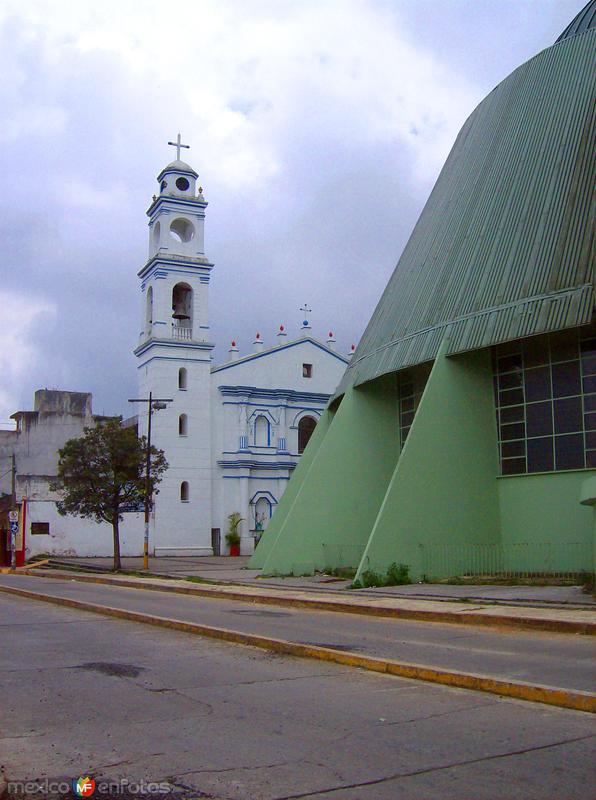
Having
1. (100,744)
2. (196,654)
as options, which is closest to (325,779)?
(100,744)

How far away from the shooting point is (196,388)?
175 ft

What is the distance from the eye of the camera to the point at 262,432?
55.9m

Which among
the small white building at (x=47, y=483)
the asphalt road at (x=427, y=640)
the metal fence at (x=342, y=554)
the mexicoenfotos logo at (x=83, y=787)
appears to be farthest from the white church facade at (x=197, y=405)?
the mexicoenfotos logo at (x=83, y=787)

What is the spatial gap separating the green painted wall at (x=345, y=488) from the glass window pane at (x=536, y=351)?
5976mm

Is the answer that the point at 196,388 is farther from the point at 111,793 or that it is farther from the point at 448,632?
the point at 111,793

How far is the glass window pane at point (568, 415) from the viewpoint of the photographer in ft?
73.2

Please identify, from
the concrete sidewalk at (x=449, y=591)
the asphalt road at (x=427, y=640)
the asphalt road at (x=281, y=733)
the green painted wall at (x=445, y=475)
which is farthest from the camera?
the green painted wall at (x=445, y=475)

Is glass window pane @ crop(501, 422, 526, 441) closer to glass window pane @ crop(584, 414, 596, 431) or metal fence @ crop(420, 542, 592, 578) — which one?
glass window pane @ crop(584, 414, 596, 431)

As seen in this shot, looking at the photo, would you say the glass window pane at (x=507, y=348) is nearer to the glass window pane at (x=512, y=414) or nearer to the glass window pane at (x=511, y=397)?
the glass window pane at (x=511, y=397)

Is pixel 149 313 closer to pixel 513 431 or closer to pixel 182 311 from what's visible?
pixel 182 311

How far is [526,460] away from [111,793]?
19.9 m

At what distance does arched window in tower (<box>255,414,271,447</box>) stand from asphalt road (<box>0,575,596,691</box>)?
3689 centimetres

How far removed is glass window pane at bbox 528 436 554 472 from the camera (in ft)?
75.2

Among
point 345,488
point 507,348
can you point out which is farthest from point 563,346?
point 345,488
